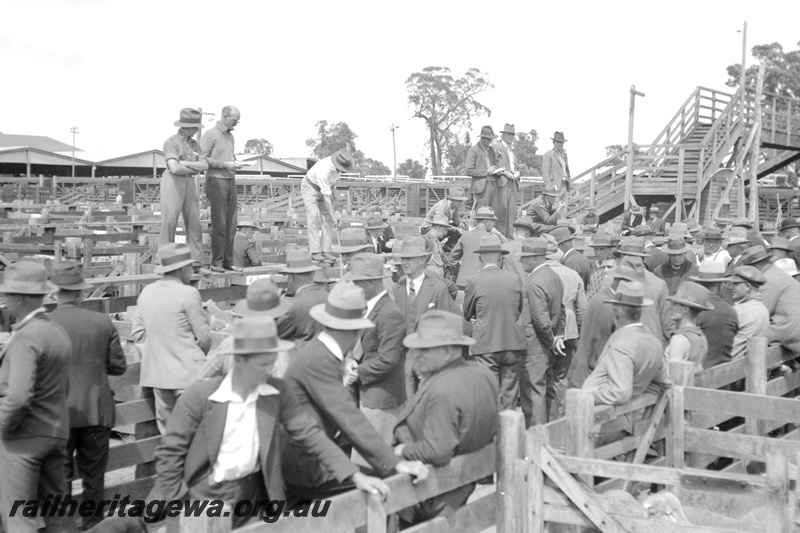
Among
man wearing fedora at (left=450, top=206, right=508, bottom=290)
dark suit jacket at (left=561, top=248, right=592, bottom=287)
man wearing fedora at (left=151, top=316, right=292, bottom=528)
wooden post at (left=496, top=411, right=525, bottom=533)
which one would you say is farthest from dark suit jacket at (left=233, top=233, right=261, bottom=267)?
man wearing fedora at (left=151, top=316, right=292, bottom=528)

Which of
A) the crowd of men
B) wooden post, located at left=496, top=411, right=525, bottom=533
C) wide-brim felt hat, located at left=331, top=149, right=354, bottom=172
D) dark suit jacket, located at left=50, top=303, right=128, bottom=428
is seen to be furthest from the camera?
wide-brim felt hat, located at left=331, top=149, right=354, bottom=172

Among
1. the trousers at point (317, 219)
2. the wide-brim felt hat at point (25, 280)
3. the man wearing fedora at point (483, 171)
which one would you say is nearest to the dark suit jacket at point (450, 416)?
the wide-brim felt hat at point (25, 280)

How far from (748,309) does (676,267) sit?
7.20 feet

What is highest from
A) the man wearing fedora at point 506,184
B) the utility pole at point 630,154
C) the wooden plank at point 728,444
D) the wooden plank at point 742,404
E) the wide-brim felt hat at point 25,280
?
the utility pole at point 630,154

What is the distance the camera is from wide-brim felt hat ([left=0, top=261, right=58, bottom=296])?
16.7 feet

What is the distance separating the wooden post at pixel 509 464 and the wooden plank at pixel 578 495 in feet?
0.60

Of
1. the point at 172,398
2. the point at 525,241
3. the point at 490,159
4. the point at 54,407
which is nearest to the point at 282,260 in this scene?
the point at 490,159

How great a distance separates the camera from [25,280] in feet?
16.9

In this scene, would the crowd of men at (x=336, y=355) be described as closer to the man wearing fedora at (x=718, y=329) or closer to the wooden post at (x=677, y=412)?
the man wearing fedora at (x=718, y=329)

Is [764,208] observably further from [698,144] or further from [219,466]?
[219,466]

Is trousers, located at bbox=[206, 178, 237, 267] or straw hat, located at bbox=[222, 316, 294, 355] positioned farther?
trousers, located at bbox=[206, 178, 237, 267]

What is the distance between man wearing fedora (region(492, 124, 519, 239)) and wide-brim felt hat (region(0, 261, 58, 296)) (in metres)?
9.17

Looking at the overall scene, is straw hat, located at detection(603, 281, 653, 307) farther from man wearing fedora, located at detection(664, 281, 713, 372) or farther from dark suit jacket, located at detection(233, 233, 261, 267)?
dark suit jacket, located at detection(233, 233, 261, 267)

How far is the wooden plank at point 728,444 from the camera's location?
6.18m
